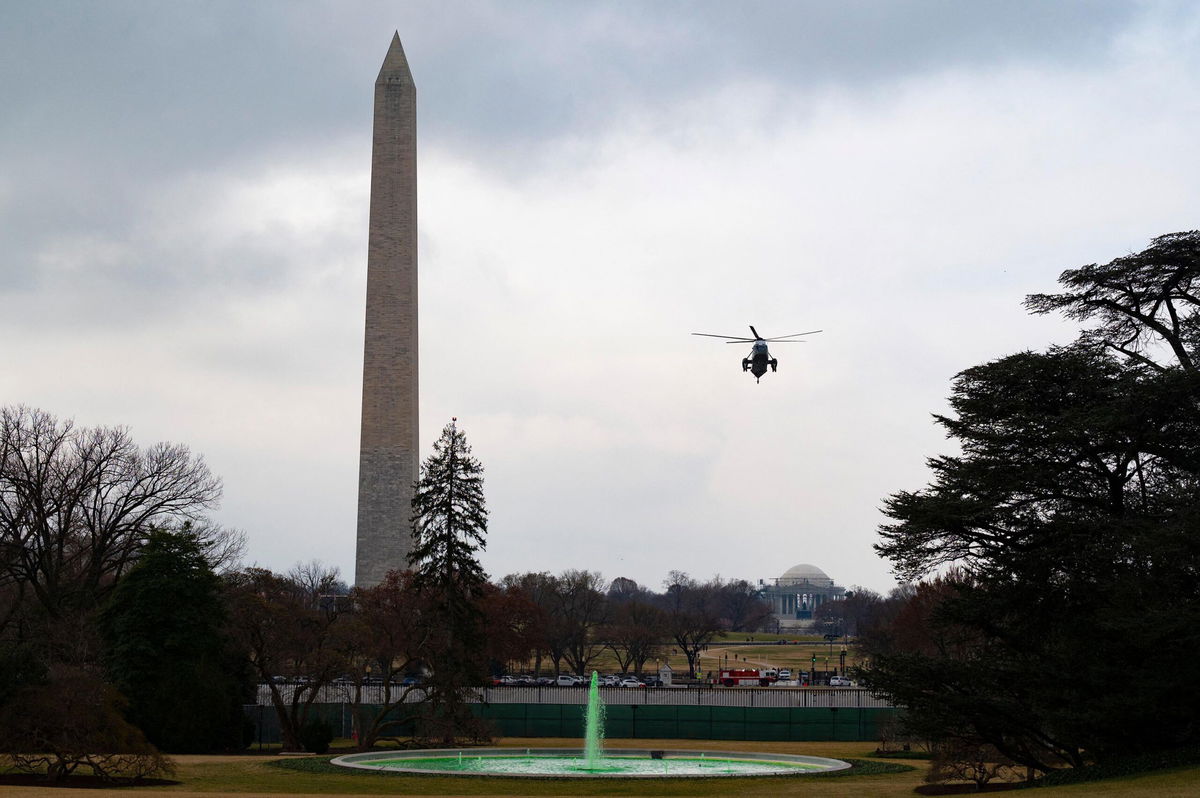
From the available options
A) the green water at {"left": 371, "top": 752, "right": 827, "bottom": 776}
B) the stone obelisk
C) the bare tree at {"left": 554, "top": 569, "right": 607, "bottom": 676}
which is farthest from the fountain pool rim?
the bare tree at {"left": 554, "top": 569, "right": 607, "bottom": 676}

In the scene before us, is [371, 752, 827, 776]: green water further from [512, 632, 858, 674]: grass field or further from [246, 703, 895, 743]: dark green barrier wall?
[512, 632, 858, 674]: grass field

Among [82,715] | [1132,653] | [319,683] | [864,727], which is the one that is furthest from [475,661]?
[1132,653]

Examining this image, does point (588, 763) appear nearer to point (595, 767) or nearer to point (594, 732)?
point (595, 767)

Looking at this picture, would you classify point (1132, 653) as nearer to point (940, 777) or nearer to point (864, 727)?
point (940, 777)

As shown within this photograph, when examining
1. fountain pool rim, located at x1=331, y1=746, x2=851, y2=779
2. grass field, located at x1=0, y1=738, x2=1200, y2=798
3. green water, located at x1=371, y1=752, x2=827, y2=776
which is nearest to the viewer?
grass field, located at x1=0, y1=738, x2=1200, y2=798

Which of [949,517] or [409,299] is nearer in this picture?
[949,517]

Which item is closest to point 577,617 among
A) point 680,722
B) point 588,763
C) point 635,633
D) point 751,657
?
point 635,633

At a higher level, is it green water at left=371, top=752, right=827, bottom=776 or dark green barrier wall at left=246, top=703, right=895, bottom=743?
dark green barrier wall at left=246, top=703, right=895, bottom=743
